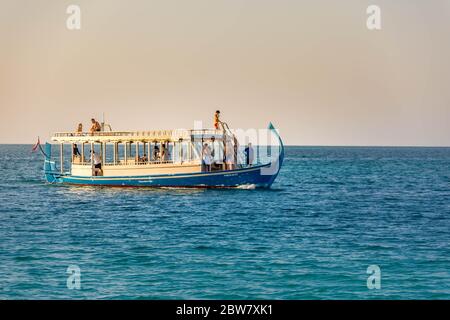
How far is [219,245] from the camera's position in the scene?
108ft

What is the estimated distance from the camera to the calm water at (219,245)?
24359mm

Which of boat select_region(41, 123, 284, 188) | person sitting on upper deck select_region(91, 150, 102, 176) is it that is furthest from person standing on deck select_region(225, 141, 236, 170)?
person sitting on upper deck select_region(91, 150, 102, 176)

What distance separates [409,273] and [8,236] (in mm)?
20695

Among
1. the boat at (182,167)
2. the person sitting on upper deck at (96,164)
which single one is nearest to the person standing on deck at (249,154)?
→ the boat at (182,167)

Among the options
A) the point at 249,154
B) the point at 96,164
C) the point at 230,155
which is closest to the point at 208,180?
the point at 230,155

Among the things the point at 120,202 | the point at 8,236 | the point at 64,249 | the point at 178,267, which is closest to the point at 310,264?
the point at 178,267

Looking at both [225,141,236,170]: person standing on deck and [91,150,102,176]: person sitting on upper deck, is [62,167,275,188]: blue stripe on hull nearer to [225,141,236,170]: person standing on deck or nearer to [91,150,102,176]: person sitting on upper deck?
[225,141,236,170]: person standing on deck

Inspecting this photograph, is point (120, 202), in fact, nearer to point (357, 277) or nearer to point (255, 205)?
point (255, 205)

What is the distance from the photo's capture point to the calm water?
959 inches

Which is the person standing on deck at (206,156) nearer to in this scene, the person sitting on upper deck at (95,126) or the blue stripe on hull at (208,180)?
the blue stripe on hull at (208,180)

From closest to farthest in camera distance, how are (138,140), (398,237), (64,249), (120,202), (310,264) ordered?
(310,264) → (64,249) → (398,237) → (120,202) → (138,140)

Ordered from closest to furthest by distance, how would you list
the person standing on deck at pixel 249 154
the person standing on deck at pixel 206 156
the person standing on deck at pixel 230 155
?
the person standing on deck at pixel 206 156 < the person standing on deck at pixel 230 155 < the person standing on deck at pixel 249 154

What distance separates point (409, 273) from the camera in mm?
26859
